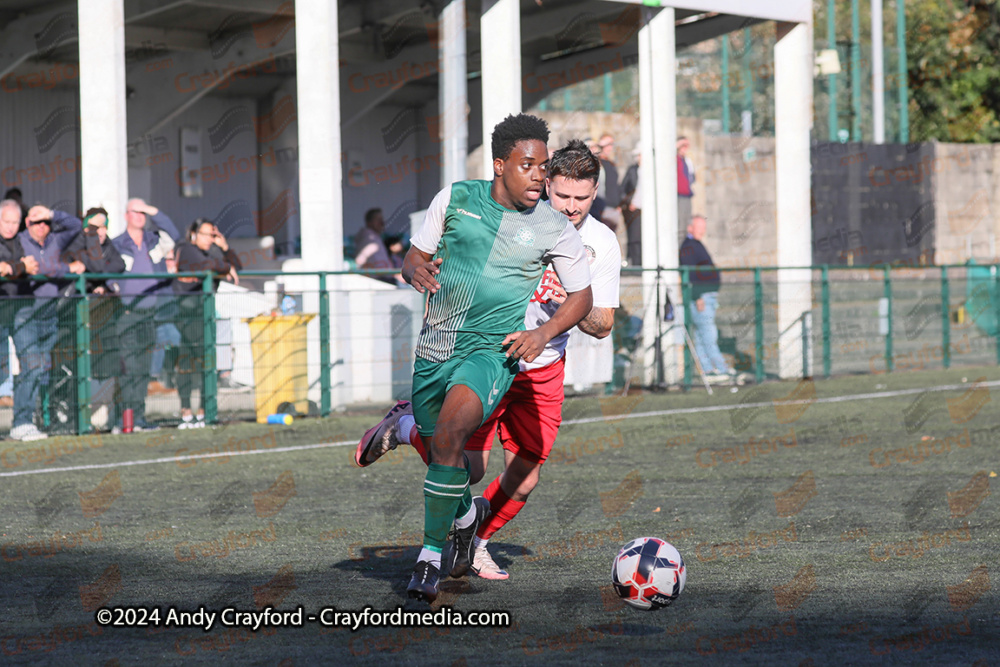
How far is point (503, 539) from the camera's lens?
721 centimetres

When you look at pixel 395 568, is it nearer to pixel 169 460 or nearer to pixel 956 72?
pixel 169 460

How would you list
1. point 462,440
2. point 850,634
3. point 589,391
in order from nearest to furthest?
point 850,634 < point 462,440 < point 589,391

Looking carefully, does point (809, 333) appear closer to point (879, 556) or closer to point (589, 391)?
point (589, 391)

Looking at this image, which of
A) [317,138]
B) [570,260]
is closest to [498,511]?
[570,260]

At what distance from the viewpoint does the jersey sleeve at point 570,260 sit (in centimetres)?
566

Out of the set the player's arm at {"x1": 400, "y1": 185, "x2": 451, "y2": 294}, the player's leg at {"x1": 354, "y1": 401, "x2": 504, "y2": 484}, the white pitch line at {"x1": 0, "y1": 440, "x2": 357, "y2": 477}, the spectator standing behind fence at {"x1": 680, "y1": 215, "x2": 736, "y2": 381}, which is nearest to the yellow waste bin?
the white pitch line at {"x1": 0, "y1": 440, "x2": 357, "y2": 477}

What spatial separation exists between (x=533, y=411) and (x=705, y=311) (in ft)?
38.3

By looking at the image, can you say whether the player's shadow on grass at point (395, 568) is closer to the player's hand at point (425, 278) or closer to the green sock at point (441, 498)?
the green sock at point (441, 498)

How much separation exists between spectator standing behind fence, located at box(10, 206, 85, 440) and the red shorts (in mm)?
7240

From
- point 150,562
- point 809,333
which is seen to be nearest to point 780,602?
point 150,562

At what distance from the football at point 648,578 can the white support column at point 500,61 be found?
12.0 meters

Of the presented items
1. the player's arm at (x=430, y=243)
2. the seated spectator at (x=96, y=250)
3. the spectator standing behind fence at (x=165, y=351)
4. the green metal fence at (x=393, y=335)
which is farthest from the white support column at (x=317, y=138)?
the player's arm at (x=430, y=243)

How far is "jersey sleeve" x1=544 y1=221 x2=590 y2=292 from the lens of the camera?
18.6 ft

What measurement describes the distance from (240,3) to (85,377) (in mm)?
7262
